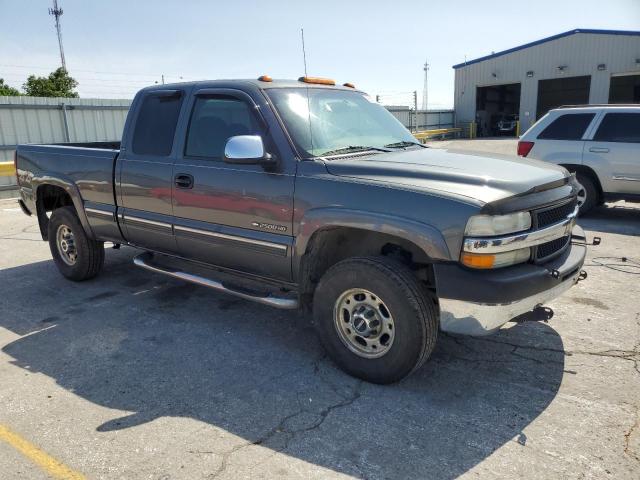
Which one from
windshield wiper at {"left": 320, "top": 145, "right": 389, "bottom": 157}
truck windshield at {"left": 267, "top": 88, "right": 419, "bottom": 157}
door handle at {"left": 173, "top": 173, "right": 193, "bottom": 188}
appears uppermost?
truck windshield at {"left": 267, "top": 88, "right": 419, "bottom": 157}

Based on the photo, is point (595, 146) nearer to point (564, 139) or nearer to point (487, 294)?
point (564, 139)

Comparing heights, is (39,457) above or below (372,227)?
below

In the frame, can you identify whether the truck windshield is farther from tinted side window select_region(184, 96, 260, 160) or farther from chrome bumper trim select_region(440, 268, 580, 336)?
chrome bumper trim select_region(440, 268, 580, 336)

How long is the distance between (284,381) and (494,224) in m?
1.74

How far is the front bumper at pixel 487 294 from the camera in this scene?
Answer: 2934mm

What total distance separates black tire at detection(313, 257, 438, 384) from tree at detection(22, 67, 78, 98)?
35.9 metres

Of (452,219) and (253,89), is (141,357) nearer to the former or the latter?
(253,89)

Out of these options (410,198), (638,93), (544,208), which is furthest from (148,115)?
(638,93)

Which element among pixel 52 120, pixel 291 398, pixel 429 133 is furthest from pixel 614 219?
pixel 429 133

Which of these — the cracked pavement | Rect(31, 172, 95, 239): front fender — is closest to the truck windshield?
the cracked pavement

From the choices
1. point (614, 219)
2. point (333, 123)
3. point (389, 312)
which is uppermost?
point (333, 123)

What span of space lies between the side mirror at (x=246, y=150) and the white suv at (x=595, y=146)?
657cm

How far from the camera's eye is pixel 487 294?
9.58 feet

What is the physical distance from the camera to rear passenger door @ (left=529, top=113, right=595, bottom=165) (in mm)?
8531
